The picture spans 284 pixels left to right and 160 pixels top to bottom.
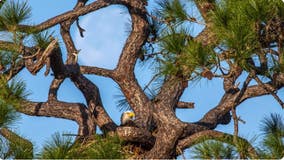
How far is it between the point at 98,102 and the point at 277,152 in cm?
142

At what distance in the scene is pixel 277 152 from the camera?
320cm

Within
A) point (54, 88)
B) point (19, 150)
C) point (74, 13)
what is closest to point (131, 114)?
point (54, 88)

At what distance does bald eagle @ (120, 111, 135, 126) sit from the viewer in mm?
4145

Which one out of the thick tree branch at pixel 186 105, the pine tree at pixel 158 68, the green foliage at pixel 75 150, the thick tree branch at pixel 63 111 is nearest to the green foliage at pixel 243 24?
the pine tree at pixel 158 68

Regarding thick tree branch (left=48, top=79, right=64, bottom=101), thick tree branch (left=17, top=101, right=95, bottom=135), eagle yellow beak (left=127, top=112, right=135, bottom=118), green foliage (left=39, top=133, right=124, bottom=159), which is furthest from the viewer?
eagle yellow beak (left=127, top=112, right=135, bottom=118)

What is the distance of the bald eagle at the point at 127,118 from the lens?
13.6ft

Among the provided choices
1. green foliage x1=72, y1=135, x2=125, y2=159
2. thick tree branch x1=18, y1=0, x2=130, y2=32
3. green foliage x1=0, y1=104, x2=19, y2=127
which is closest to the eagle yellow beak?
thick tree branch x1=18, y1=0, x2=130, y2=32

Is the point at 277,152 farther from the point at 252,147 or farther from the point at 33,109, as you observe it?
the point at 33,109

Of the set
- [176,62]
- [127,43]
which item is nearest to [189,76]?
[176,62]

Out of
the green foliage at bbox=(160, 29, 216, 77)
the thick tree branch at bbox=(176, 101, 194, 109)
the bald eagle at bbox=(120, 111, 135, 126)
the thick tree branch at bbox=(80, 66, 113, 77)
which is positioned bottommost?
the bald eagle at bbox=(120, 111, 135, 126)

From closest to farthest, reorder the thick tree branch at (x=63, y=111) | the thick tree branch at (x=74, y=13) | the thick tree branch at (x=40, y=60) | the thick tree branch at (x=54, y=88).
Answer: the thick tree branch at (x=40, y=60) → the thick tree branch at (x=74, y=13) → the thick tree branch at (x=63, y=111) → the thick tree branch at (x=54, y=88)

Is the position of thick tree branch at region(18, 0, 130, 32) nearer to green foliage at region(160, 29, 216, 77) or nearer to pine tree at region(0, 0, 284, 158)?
pine tree at region(0, 0, 284, 158)

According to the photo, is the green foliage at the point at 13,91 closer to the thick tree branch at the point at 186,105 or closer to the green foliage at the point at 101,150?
the green foliage at the point at 101,150

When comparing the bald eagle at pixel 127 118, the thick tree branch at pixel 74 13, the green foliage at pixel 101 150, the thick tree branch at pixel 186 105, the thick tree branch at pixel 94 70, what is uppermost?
the thick tree branch at pixel 74 13
